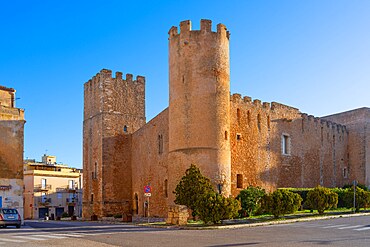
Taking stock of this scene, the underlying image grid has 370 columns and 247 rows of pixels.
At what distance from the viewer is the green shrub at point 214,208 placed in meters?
22.4

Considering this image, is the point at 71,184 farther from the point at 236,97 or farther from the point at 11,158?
the point at 236,97

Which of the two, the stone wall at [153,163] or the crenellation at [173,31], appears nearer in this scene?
the crenellation at [173,31]

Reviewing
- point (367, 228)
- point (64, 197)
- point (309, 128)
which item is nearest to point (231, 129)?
point (309, 128)

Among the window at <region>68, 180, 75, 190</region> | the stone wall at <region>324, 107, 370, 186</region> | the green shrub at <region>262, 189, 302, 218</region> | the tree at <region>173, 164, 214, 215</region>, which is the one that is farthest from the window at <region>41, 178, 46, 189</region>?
the green shrub at <region>262, 189, 302, 218</region>

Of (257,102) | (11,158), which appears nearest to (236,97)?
(257,102)

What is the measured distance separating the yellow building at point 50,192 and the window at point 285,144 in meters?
26.7

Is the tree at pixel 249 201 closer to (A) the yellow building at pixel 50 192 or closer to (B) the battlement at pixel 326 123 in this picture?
(B) the battlement at pixel 326 123

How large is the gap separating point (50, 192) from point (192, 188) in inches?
1368

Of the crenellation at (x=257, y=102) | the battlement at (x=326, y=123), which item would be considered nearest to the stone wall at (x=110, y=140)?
the crenellation at (x=257, y=102)

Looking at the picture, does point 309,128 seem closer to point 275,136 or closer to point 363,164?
point 275,136

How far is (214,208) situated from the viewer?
2239 cm

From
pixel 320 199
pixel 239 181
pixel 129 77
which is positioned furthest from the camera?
pixel 129 77

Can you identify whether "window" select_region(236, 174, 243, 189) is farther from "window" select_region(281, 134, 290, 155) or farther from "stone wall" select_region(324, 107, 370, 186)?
"stone wall" select_region(324, 107, 370, 186)

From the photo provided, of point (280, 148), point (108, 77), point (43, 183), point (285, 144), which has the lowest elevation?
point (43, 183)
